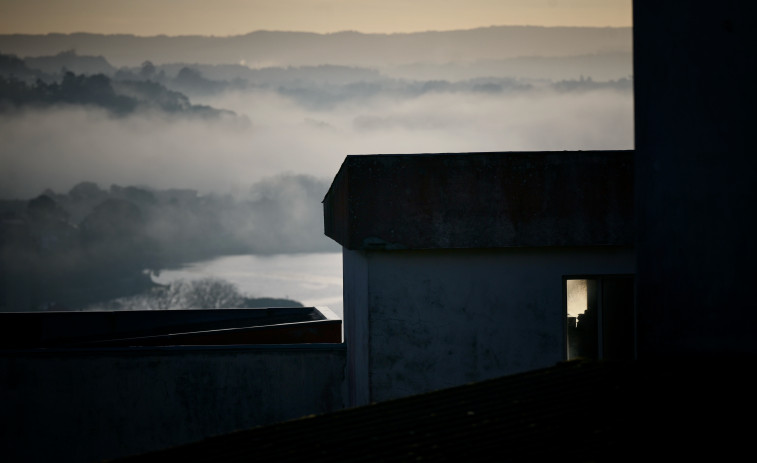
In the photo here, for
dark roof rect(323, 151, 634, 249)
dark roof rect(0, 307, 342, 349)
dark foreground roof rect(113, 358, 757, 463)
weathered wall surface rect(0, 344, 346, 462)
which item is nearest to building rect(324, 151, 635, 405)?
dark roof rect(323, 151, 634, 249)

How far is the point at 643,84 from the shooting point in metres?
5.69

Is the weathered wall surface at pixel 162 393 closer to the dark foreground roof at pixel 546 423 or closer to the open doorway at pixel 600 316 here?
the open doorway at pixel 600 316

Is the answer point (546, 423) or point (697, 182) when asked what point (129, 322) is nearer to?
point (697, 182)

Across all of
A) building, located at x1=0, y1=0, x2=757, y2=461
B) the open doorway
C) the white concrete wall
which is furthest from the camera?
the open doorway

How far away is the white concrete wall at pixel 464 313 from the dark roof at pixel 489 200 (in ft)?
0.90

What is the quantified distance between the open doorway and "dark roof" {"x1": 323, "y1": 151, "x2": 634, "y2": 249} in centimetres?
60

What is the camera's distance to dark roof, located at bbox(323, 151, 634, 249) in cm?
927

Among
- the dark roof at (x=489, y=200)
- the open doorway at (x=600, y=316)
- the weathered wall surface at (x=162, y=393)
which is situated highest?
the dark roof at (x=489, y=200)

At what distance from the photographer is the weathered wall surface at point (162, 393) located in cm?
1305

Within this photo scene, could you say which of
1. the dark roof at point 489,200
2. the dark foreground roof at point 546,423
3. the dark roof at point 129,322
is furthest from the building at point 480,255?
the dark roof at point 129,322

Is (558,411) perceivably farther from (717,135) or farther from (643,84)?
(643,84)

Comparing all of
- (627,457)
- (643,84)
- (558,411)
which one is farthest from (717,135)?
(627,457)

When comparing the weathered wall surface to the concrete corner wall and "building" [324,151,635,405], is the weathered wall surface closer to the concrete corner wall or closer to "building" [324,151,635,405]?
"building" [324,151,635,405]

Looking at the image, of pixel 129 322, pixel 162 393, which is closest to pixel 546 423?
pixel 162 393
